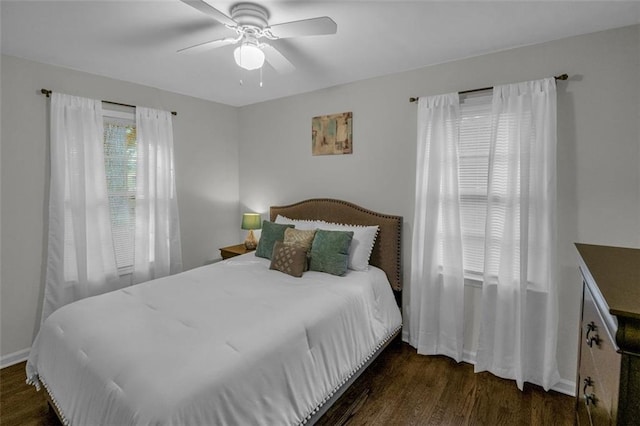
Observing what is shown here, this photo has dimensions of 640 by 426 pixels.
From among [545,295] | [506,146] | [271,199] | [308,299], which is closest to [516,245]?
[545,295]

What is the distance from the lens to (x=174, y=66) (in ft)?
9.36

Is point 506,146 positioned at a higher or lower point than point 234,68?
lower

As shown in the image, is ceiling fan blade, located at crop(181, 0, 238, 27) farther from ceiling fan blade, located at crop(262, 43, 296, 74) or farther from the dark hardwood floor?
the dark hardwood floor

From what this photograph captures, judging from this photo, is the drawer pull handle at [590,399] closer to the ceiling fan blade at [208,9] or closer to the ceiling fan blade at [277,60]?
the ceiling fan blade at [208,9]

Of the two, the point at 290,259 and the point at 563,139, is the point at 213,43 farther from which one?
the point at 563,139

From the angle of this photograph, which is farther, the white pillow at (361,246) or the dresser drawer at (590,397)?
the white pillow at (361,246)

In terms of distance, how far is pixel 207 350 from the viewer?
5.01 feet

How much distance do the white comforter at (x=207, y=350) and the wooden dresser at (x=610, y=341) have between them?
1.23 meters

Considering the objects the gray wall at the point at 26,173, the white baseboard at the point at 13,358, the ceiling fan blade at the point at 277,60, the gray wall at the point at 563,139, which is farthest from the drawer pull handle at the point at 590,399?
the white baseboard at the point at 13,358

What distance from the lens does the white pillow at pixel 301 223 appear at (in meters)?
3.25

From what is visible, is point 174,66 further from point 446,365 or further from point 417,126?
point 446,365

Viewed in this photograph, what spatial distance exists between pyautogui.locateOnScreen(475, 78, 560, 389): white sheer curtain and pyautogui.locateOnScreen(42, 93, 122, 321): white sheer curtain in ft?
11.3

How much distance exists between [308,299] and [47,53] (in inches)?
111

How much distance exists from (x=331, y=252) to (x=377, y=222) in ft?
2.01
